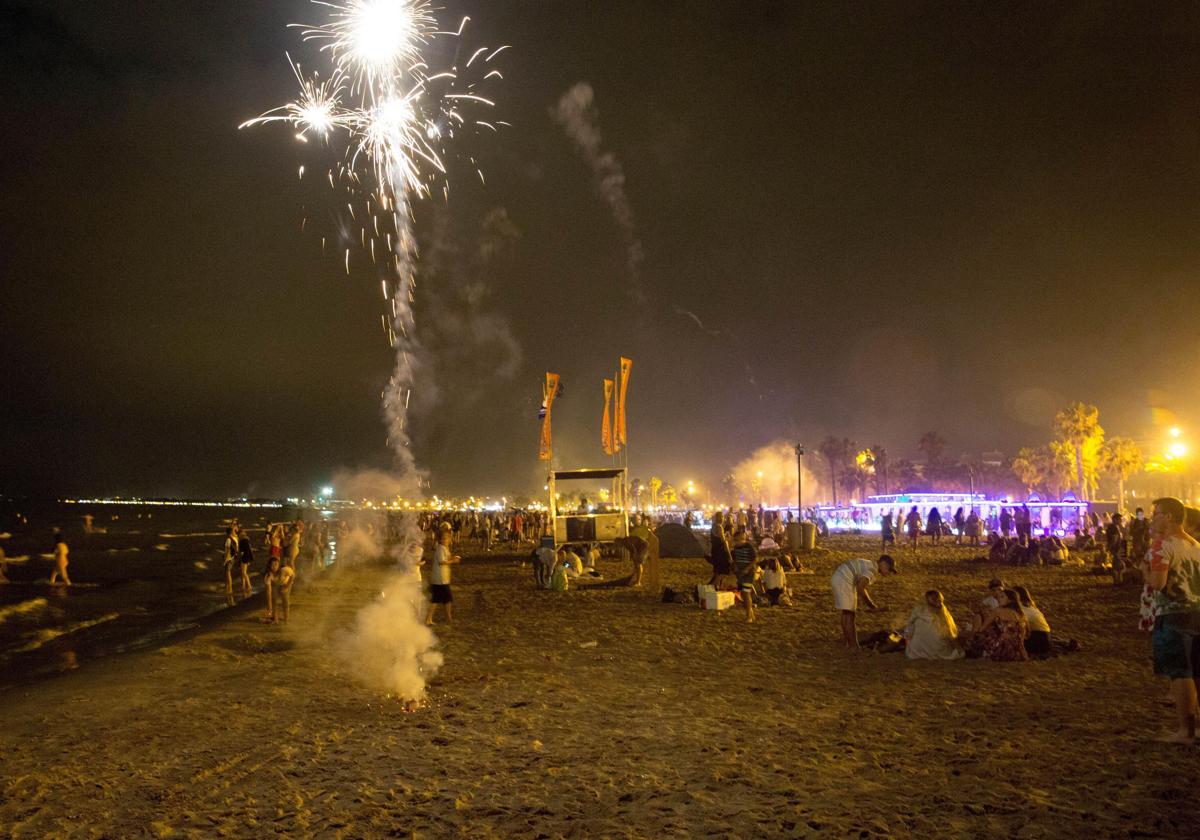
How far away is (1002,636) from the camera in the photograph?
9586 millimetres

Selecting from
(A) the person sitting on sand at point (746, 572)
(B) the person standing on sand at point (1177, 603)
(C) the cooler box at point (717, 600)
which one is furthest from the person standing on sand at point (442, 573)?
(B) the person standing on sand at point (1177, 603)

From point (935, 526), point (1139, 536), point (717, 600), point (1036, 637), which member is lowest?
point (717, 600)

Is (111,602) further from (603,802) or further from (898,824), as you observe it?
(898,824)

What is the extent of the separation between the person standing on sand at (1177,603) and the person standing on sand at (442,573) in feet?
30.7

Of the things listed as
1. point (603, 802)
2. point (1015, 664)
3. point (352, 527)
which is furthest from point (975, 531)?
point (352, 527)

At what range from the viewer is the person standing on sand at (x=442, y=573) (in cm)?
1266

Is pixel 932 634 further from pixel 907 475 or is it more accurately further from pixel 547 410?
pixel 907 475

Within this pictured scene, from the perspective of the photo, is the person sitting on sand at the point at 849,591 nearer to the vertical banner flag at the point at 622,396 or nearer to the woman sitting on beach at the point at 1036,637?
the woman sitting on beach at the point at 1036,637

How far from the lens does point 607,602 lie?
16.2 m

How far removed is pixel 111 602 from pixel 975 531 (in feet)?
102

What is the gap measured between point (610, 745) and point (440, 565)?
699 cm

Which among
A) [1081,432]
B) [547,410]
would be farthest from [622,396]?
[1081,432]

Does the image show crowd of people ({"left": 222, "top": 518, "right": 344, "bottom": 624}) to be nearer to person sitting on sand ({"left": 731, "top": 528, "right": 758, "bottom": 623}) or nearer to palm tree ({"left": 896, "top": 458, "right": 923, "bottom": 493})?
person sitting on sand ({"left": 731, "top": 528, "right": 758, "bottom": 623})

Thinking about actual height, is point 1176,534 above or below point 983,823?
above
